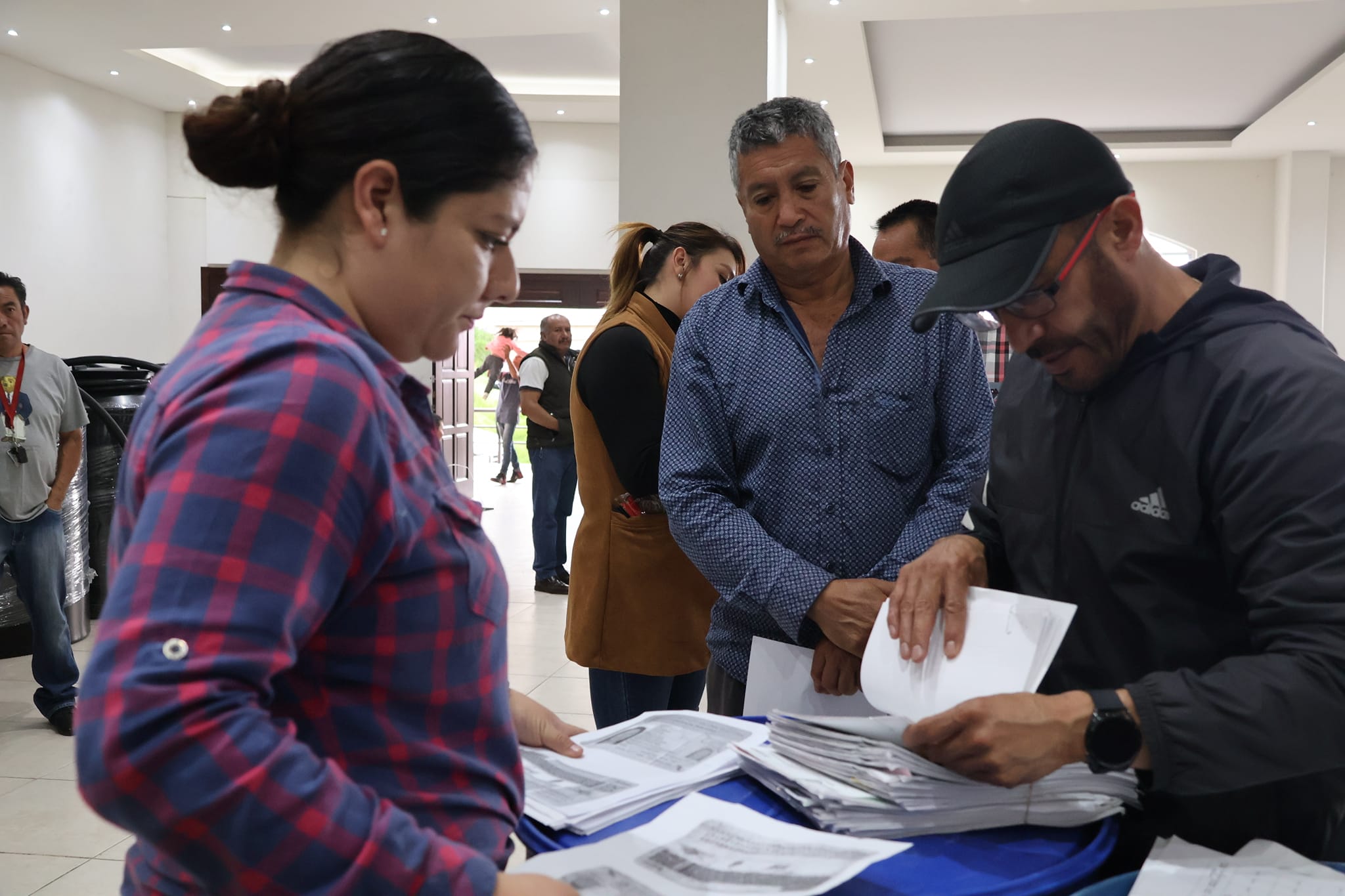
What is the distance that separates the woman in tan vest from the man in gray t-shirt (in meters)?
2.73

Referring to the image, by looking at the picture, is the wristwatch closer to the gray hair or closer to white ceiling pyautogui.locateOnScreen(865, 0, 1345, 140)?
the gray hair

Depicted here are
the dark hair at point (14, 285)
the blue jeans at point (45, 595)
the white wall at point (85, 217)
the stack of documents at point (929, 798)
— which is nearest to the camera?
Result: the stack of documents at point (929, 798)

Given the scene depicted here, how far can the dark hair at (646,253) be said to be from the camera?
2592 mm

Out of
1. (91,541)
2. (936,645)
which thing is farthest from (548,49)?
(936,645)

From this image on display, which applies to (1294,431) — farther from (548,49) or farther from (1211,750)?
(548,49)

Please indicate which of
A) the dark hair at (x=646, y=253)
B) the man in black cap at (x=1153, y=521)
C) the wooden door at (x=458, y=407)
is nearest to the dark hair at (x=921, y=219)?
the dark hair at (x=646, y=253)

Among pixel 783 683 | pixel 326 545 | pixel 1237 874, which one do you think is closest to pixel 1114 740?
pixel 1237 874

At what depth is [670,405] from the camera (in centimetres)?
178

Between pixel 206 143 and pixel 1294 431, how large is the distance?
39.0 inches

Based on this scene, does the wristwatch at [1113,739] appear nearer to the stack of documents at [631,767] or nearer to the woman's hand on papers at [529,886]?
the stack of documents at [631,767]

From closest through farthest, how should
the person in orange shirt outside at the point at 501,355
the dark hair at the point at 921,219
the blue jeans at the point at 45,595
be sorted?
the dark hair at the point at 921,219
the blue jeans at the point at 45,595
the person in orange shirt outside at the point at 501,355

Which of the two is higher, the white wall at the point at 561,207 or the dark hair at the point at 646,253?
the white wall at the point at 561,207

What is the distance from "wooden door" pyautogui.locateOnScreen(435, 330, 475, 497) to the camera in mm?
9734

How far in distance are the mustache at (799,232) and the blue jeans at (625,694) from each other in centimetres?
105
